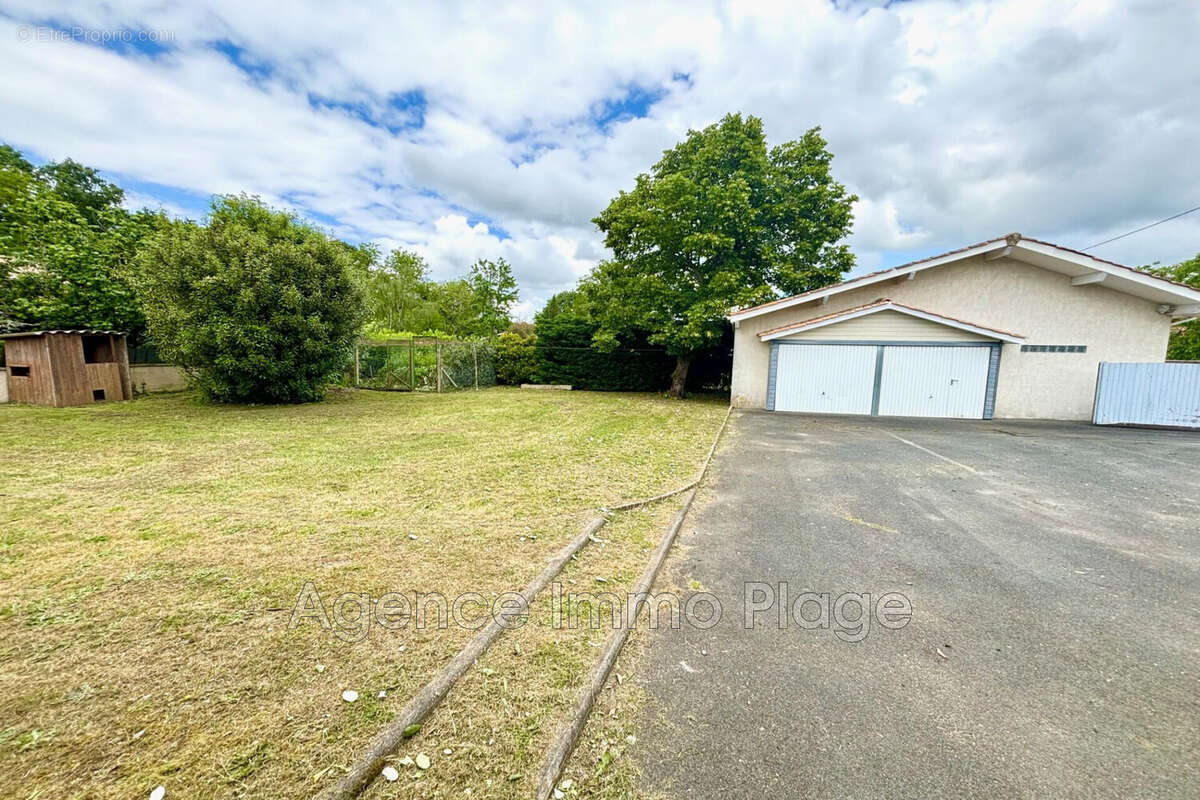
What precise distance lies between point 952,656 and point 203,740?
3.34 meters

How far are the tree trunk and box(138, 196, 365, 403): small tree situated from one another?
33.1 feet

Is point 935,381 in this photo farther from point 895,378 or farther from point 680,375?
point 680,375

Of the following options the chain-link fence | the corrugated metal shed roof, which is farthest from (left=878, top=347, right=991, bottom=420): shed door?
the corrugated metal shed roof

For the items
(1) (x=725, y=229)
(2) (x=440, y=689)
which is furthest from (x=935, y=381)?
(2) (x=440, y=689)

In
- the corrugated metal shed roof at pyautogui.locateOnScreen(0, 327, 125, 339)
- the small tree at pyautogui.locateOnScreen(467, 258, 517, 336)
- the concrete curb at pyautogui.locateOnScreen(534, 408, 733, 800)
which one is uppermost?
the small tree at pyautogui.locateOnScreen(467, 258, 517, 336)

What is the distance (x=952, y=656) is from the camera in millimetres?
2242

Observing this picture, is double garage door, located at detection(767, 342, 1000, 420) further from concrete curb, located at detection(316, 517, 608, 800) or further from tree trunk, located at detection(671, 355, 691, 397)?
concrete curb, located at detection(316, 517, 608, 800)

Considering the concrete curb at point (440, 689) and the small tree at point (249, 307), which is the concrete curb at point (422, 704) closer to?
the concrete curb at point (440, 689)

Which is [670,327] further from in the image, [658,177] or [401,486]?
[401,486]

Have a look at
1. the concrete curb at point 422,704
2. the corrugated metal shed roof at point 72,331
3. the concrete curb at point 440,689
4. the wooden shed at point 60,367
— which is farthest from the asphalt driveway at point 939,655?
the wooden shed at point 60,367

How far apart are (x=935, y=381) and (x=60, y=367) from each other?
70.0ft

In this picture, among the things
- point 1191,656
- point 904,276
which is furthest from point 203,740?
point 904,276

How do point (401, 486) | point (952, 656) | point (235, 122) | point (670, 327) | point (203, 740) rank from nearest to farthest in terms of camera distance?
1. point (203, 740)
2. point (952, 656)
3. point (401, 486)
4. point (235, 122)
5. point (670, 327)

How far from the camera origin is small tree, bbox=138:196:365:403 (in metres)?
9.96
